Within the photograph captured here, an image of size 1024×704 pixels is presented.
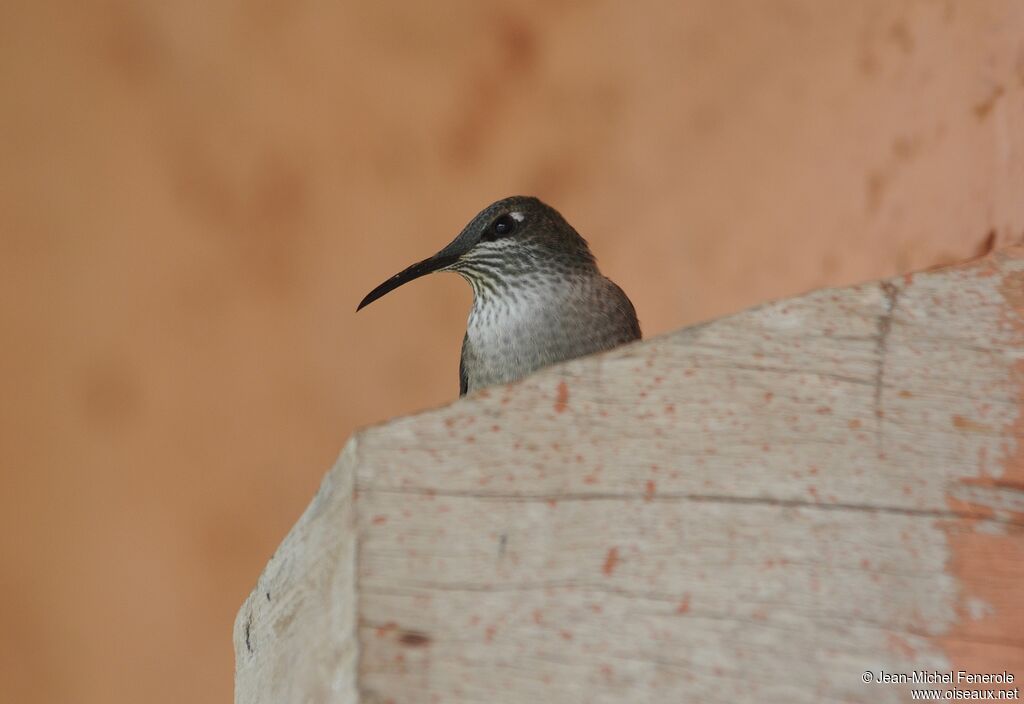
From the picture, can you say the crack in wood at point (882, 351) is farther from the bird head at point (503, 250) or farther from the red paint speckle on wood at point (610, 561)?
the bird head at point (503, 250)

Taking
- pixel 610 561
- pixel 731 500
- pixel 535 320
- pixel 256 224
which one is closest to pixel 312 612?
pixel 610 561

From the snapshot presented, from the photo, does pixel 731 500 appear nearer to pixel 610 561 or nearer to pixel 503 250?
pixel 610 561

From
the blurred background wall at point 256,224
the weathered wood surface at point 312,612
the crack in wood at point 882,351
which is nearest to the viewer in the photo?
the weathered wood surface at point 312,612

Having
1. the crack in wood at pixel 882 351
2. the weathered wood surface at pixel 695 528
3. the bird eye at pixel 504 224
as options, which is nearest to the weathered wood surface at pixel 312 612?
the weathered wood surface at pixel 695 528

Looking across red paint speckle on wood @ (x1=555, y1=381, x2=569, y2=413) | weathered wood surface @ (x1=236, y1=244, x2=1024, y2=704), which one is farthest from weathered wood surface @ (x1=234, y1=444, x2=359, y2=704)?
red paint speckle on wood @ (x1=555, y1=381, x2=569, y2=413)

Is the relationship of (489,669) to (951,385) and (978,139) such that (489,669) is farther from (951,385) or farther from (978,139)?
(978,139)
